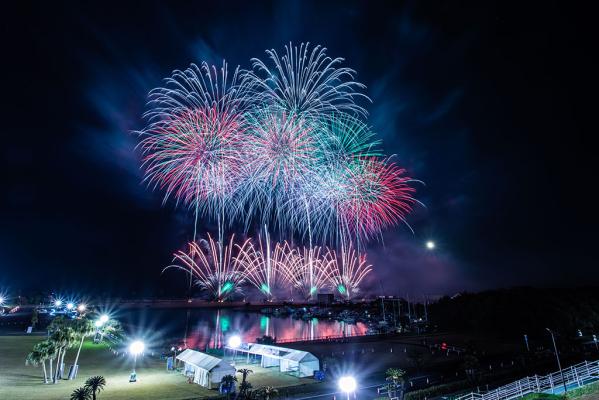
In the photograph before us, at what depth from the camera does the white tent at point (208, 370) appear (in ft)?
108

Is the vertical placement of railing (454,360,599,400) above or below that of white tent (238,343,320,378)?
below

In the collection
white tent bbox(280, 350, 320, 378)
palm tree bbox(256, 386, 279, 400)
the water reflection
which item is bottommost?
palm tree bbox(256, 386, 279, 400)

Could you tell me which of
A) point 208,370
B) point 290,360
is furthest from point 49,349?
point 290,360

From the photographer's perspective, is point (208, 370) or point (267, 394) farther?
→ point (208, 370)

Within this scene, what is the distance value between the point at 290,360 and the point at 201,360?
362 inches

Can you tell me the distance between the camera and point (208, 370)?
1310 inches

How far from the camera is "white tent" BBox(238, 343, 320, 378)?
119 ft

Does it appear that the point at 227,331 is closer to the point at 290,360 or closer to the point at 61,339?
the point at 290,360

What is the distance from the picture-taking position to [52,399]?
90.6ft

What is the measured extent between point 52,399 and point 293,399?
18.8 meters

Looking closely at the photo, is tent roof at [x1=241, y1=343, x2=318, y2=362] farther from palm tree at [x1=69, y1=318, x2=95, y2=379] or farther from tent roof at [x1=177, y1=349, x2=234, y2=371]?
palm tree at [x1=69, y1=318, x2=95, y2=379]

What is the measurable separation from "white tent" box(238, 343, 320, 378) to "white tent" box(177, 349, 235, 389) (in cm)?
651

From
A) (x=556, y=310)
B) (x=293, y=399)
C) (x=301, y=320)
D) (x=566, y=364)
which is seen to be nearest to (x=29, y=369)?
(x=293, y=399)

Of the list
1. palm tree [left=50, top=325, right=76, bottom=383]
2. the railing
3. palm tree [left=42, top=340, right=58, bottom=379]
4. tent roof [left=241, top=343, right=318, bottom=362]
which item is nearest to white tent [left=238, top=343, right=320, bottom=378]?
tent roof [left=241, top=343, right=318, bottom=362]
